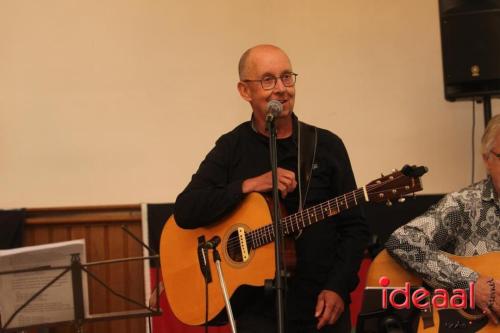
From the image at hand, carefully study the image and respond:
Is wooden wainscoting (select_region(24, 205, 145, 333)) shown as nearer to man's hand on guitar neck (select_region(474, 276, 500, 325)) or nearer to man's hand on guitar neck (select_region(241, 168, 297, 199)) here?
man's hand on guitar neck (select_region(241, 168, 297, 199))

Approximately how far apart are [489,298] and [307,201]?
2.70ft

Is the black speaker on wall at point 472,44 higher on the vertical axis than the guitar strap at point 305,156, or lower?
higher

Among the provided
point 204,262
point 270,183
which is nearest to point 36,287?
point 204,262

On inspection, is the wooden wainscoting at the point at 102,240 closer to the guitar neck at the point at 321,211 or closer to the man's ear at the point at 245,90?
→ the man's ear at the point at 245,90

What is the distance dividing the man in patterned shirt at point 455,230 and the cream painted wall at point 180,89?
1.58 metres

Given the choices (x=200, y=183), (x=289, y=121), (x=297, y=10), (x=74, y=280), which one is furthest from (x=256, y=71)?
(x=297, y=10)

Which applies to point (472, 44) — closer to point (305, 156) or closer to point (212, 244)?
point (305, 156)

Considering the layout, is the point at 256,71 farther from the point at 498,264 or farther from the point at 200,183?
the point at 498,264

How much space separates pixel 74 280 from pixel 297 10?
2508 mm

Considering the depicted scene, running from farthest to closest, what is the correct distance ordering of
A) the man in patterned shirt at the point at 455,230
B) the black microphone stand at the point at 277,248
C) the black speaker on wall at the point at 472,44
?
the black speaker on wall at the point at 472,44 < the man in patterned shirt at the point at 455,230 < the black microphone stand at the point at 277,248

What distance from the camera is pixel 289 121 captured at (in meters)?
3.22

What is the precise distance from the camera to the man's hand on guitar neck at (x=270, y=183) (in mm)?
2904

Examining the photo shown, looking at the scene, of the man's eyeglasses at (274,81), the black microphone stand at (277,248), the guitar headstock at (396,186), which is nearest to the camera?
the black microphone stand at (277,248)

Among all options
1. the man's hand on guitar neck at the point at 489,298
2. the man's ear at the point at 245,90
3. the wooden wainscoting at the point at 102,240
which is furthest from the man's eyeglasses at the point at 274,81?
the wooden wainscoting at the point at 102,240
